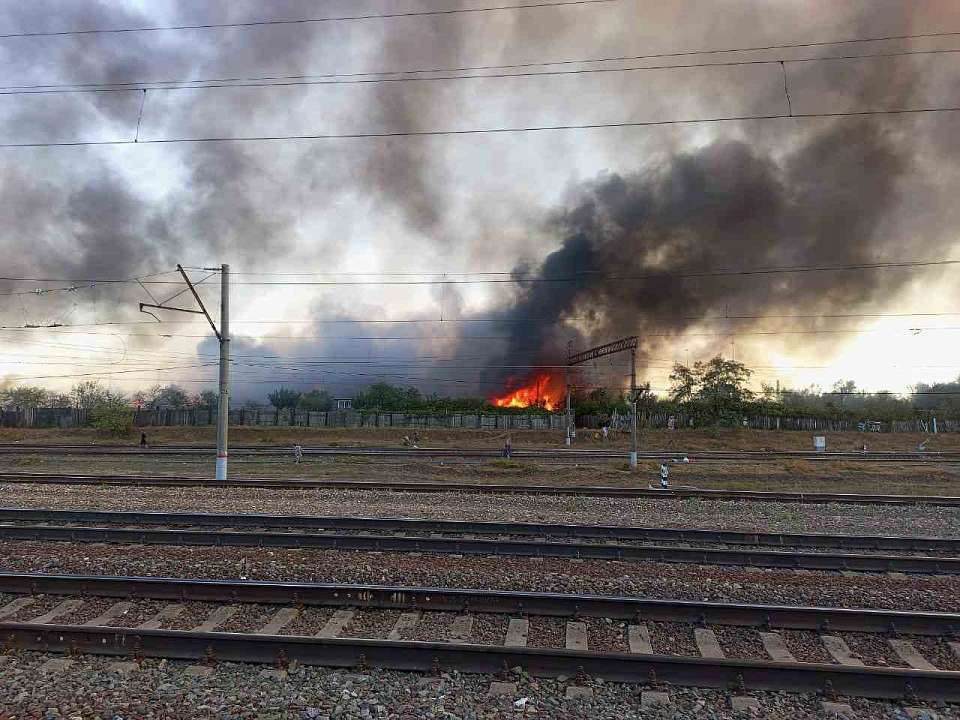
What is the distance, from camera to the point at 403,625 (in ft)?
23.0

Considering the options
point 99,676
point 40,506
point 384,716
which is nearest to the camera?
point 384,716

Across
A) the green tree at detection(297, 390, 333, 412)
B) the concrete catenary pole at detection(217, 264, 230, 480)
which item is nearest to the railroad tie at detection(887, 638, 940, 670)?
the concrete catenary pole at detection(217, 264, 230, 480)

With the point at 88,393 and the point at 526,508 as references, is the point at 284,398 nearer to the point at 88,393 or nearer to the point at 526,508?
the point at 88,393

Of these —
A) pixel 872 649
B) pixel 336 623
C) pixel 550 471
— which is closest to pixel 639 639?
pixel 872 649

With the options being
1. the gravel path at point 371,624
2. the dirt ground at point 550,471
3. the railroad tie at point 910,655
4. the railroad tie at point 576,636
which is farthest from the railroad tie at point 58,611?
the dirt ground at point 550,471

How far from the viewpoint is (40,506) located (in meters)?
15.7

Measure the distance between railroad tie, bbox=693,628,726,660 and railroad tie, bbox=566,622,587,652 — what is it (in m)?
1.26

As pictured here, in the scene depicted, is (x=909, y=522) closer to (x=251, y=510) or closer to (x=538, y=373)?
(x=251, y=510)

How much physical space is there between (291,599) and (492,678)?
3217mm

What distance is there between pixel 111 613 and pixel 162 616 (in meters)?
0.74

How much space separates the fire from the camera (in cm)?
7206

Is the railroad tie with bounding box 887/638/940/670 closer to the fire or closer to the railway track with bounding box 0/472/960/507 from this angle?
the railway track with bounding box 0/472/960/507

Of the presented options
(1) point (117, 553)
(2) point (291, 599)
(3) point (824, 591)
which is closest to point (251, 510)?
(1) point (117, 553)

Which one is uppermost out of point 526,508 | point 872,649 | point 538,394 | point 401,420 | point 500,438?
point 538,394
